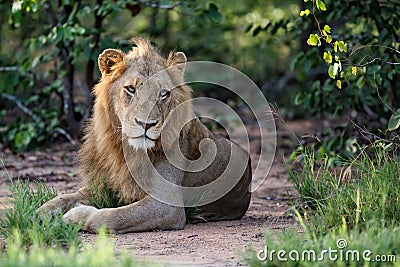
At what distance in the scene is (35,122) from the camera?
26.8ft

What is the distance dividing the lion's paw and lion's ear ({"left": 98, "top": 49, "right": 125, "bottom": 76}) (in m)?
0.94

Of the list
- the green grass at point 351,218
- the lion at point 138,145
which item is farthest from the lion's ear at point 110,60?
the green grass at point 351,218

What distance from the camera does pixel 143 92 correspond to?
4.57 meters

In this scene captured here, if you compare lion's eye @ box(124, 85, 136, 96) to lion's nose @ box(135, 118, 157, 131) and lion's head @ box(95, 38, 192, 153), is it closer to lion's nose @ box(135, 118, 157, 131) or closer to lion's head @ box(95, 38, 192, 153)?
lion's head @ box(95, 38, 192, 153)

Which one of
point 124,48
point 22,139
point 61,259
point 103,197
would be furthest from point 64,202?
point 22,139

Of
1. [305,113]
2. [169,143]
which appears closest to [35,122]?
[169,143]

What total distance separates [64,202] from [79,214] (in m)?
0.38

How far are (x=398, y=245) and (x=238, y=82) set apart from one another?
32.4 ft

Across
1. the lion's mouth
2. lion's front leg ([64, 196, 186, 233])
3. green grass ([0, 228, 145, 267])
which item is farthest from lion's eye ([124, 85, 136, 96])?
green grass ([0, 228, 145, 267])

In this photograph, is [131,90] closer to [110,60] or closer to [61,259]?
[110,60]

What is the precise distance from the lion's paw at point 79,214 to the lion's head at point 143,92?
1.58 ft

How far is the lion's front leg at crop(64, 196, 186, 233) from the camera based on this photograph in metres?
4.41

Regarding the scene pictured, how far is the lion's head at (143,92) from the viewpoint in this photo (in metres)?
4.50

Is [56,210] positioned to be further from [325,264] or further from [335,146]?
[335,146]
